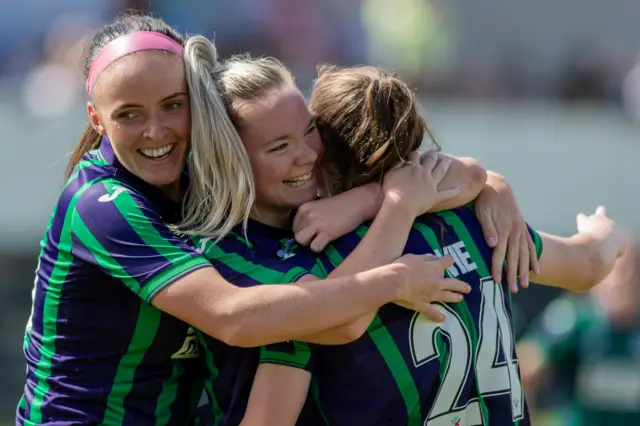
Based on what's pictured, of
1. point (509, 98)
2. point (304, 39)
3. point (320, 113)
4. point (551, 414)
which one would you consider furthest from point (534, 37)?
point (320, 113)

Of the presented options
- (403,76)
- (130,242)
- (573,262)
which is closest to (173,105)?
(130,242)

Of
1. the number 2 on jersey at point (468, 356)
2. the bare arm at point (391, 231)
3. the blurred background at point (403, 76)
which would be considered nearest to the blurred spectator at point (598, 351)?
the blurred background at point (403, 76)

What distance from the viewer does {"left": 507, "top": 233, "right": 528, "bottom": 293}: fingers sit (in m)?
3.23

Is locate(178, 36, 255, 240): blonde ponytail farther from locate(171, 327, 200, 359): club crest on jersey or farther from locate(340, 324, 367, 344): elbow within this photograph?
locate(340, 324, 367, 344): elbow

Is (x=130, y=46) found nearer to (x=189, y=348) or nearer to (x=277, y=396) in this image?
(x=189, y=348)

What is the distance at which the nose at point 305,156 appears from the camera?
3186 millimetres

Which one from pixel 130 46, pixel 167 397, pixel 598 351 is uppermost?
pixel 130 46

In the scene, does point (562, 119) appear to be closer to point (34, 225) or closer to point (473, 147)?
point (473, 147)

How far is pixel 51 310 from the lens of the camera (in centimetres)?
327

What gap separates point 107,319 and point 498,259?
106cm

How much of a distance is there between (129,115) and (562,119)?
27.2 ft

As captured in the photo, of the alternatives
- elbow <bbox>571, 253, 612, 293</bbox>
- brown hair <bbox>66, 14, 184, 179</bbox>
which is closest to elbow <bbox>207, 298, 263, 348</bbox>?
brown hair <bbox>66, 14, 184, 179</bbox>

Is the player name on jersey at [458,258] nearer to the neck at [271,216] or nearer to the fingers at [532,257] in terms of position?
the fingers at [532,257]

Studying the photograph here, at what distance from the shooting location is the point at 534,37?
41.4 ft
